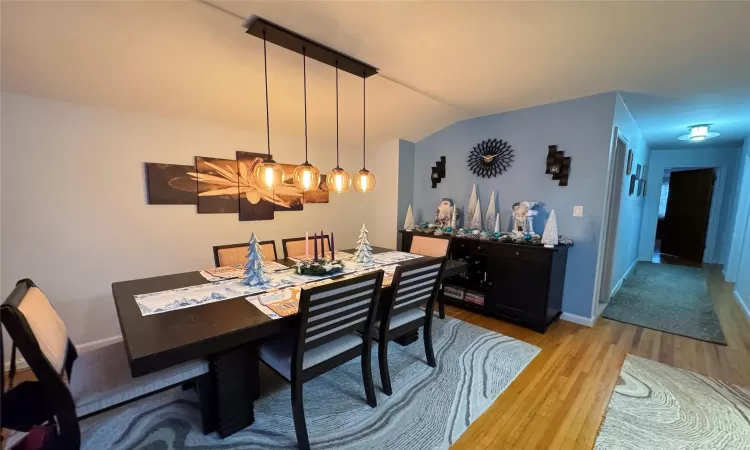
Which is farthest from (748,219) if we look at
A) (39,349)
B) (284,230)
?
(39,349)

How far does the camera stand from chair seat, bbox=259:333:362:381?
165 cm

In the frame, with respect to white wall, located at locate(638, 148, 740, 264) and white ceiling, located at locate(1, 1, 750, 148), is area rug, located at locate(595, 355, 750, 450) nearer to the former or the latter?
white ceiling, located at locate(1, 1, 750, 148)

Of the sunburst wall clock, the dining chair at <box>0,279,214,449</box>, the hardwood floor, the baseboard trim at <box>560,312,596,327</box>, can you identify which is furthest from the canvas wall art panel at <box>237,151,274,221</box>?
the baseboard trim at <box>560,312,596,327</box>

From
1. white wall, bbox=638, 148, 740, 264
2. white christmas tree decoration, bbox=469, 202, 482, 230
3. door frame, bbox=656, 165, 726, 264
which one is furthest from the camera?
door frame, bbox=656, 165, 726, 264

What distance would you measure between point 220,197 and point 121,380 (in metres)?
1.96

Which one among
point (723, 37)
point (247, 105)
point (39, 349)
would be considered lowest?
point (39, 349)

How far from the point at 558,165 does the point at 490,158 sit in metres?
0.75

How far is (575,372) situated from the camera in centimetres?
237

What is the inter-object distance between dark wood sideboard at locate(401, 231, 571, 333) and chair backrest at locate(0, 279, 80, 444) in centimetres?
282

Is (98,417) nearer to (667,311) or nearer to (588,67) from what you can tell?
(588,67)

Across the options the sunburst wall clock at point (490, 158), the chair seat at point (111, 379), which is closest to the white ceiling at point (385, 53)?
the sunburst wall clock at point (490, 158)

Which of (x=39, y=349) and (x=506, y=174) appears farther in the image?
(x=506, y=174)

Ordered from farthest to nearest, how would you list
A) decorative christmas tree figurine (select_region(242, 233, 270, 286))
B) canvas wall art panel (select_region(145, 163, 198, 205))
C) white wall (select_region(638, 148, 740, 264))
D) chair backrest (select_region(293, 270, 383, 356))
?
1. white wall (select_region(638, 148, 740, 264))
2. canvas wall art panel (select_region(145, 163, 198, 205))
3. decorative christmas tree figurine (select_region(242, 233, 270, 286))
4. chair backrest (select_region(293, 270, 383, 356))

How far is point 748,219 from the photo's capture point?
405 cm
